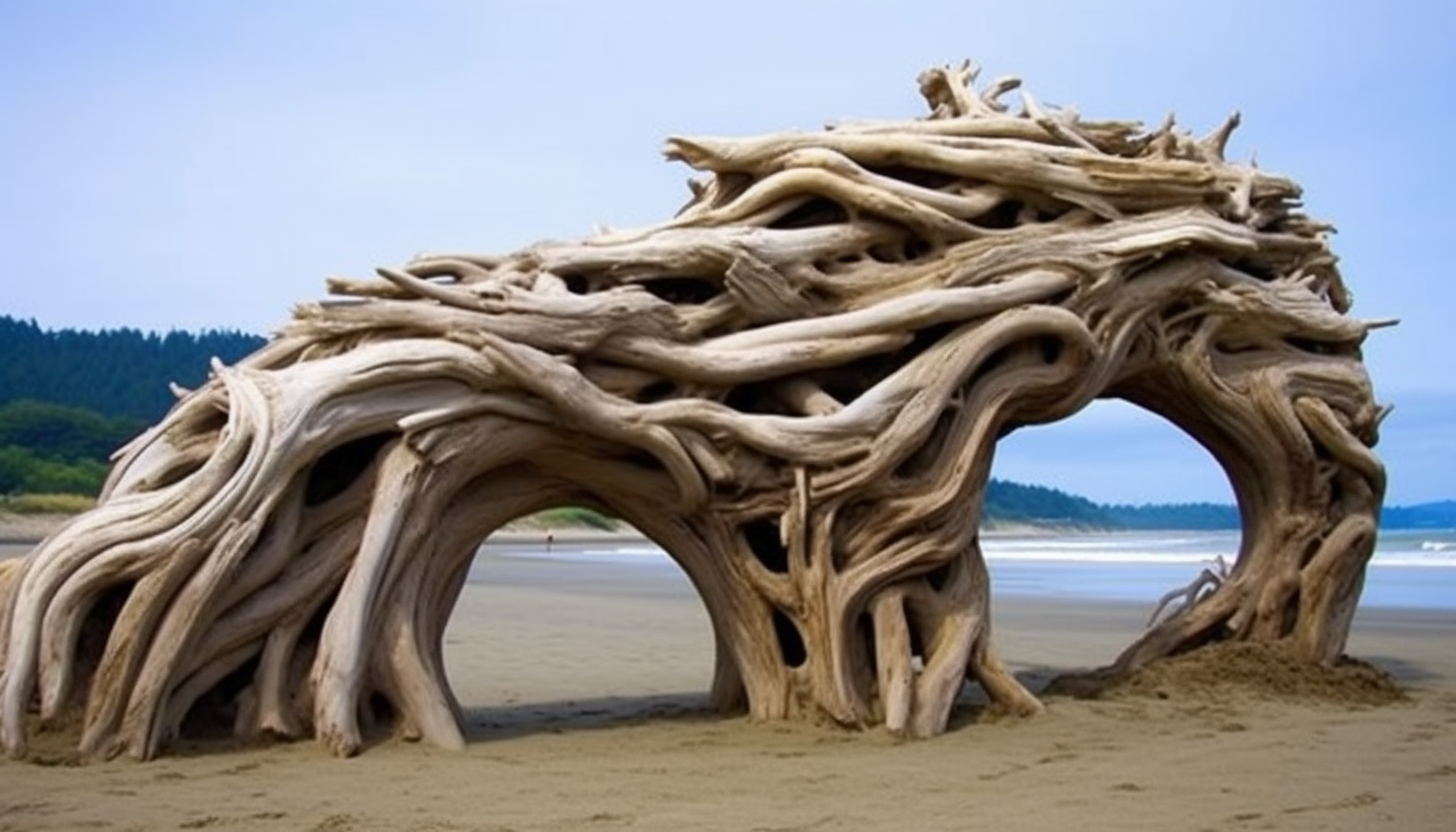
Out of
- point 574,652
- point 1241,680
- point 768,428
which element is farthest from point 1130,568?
point 768,428

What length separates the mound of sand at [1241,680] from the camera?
10.8 m

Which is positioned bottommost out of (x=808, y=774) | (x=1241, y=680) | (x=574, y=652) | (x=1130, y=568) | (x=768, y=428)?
(x=808, y=774)

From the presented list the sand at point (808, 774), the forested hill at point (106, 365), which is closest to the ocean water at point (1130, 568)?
the sand at point (808, 774)

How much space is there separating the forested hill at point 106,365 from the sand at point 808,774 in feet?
271

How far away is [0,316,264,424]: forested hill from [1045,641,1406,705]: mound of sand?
8209 centimetres

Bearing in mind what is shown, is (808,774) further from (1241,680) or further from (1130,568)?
(1130,568)

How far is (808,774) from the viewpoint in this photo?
8188 millimetres

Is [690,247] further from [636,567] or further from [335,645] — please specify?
[636,567]

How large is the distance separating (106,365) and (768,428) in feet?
317

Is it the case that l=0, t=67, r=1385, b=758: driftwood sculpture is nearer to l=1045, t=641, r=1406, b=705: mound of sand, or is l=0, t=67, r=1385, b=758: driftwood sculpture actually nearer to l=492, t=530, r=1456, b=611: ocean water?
l=1045, t=641, r=1406, b=705: mound of sand

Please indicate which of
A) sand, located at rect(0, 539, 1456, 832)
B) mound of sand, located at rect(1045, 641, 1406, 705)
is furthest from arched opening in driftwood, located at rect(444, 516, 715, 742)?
mound of sand, located at rect(1045, 641, 1406, 705)

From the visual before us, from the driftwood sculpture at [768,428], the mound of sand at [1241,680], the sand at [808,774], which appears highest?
the driftwood sculpture at [768,428]

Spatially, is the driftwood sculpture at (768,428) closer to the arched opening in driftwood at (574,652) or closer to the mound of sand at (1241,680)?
the mound of sand at (1241,680)

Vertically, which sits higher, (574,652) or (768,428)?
(768,428)
